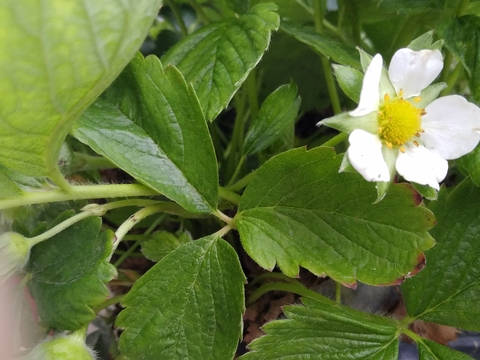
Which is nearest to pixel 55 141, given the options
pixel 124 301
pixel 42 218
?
pixel 124 301

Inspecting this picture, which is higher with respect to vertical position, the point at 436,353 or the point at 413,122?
the point at 413,122

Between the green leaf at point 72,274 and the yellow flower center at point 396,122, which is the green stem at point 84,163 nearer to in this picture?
the green leaf at point 72,274

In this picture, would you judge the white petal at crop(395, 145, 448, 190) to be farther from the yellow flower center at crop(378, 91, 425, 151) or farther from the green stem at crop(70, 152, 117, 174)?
the green stem at crop(70, 152, 117, 174)

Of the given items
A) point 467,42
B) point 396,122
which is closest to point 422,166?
point 396,122

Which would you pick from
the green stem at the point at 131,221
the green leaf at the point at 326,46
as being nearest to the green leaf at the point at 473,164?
the green leaf at the point at 326,46

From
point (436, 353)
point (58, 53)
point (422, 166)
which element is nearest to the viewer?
point (58, 53)

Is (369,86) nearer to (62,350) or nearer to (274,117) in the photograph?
(274,117)
